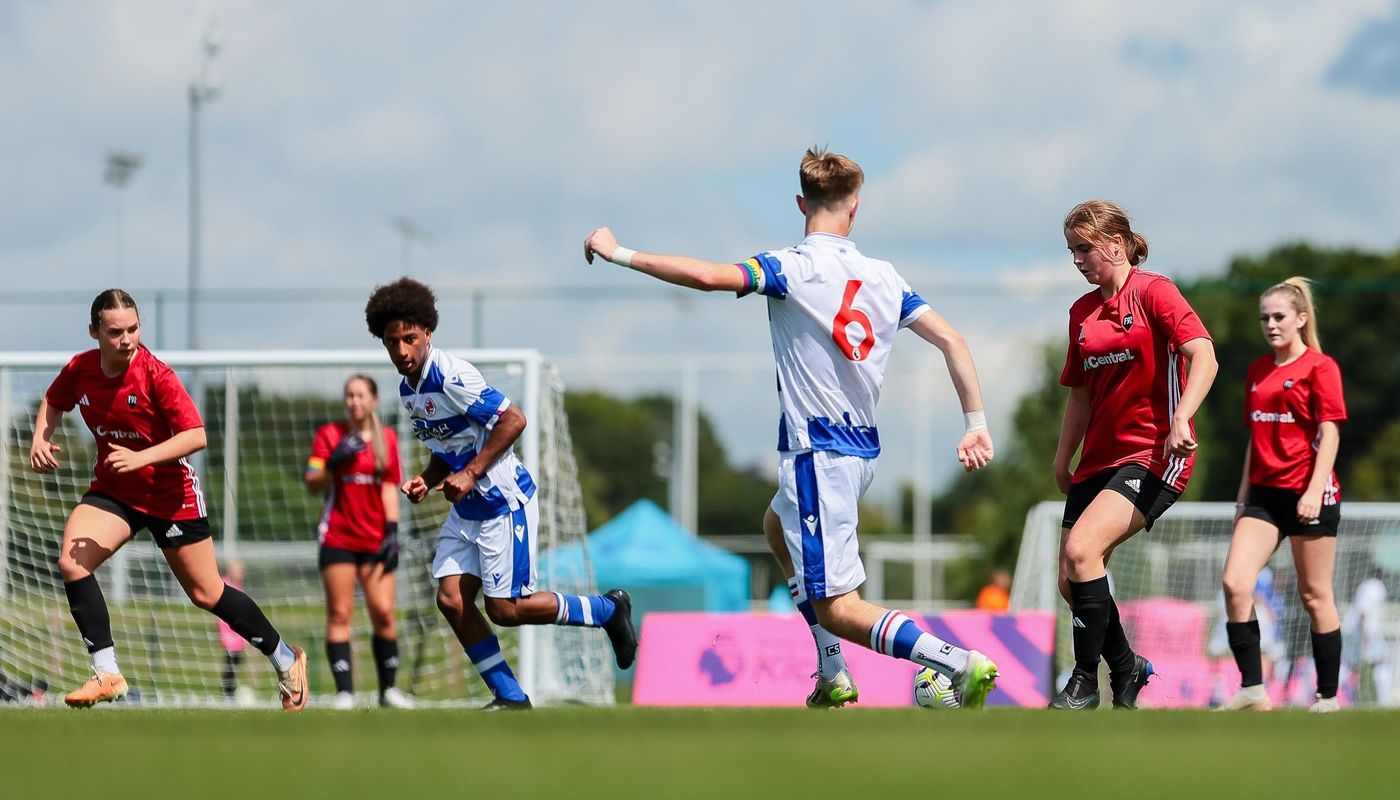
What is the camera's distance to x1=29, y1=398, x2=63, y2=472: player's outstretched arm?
7.09 metres

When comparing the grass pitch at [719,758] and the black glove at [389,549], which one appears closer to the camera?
the grass pitch at [719,758]

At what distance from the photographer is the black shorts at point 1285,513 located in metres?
7.52

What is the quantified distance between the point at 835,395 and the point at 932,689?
1.17 metres

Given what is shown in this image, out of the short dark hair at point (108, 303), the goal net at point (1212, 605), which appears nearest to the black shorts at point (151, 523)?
the short dark hair at point (108, 303)

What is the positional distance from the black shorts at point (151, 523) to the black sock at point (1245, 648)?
16.1 feet

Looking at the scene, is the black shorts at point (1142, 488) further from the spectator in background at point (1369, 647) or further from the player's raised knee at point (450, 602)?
the spectator in background at point (1369, 647)

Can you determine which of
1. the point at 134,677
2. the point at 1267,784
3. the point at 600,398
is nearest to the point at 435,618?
the point at 134,677

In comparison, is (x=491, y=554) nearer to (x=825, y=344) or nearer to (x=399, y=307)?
(x=399, y=307)

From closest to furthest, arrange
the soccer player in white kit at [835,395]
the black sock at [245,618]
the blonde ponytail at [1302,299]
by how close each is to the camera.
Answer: the soccer player in white kit at [835,395] < the black sock at [245,618] < the blonde ponytail at [1302,299]

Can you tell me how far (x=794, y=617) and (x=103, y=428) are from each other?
212 inches

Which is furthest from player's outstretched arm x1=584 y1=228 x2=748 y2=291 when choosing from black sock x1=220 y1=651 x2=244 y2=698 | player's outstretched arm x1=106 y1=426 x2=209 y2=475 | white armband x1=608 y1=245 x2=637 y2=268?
black sock x1=220 y1=651 x2=244 y2=698

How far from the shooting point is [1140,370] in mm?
6336

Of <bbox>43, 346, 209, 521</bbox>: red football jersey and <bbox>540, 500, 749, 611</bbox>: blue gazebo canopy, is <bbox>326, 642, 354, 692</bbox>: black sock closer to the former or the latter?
<bbox>43, 346, 209, 521</bbox>: red football jersey

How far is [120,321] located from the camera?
22.5 feet
